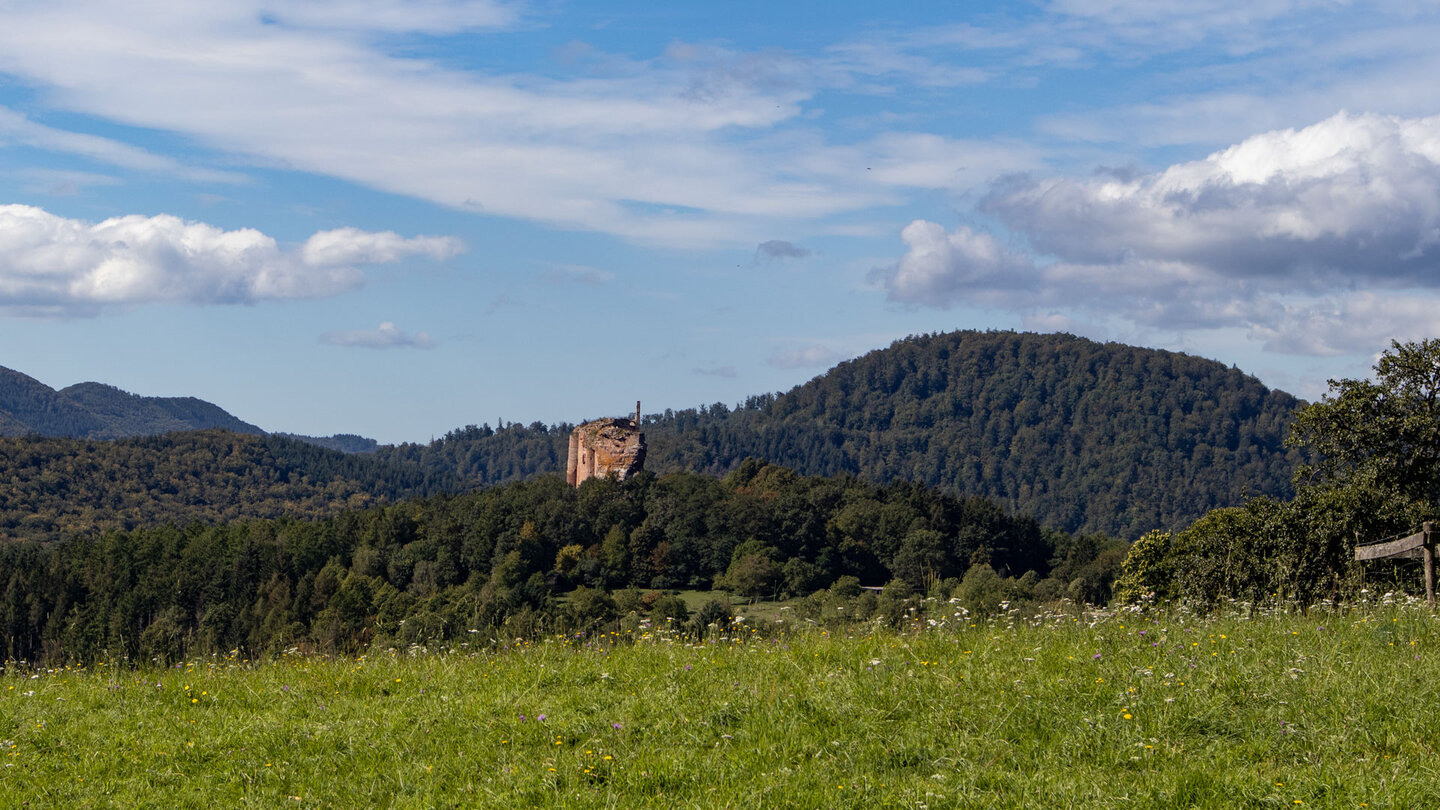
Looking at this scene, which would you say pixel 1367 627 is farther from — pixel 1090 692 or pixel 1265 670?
pixel 1090 692

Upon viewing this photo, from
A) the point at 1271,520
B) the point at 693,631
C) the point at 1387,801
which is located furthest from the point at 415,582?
the point at 1387,801

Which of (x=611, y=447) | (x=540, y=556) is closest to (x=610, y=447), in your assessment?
(x=611, y=447)

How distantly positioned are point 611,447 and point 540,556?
1105cm

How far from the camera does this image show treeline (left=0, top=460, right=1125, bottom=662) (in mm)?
88312

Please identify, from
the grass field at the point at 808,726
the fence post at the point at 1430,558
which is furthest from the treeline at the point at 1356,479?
the grass field at the point at 808,726

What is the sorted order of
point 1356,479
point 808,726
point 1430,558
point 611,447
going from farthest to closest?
point 611,447
point 1356,479
point 1430,558
point 808,726

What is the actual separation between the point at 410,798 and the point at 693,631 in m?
4.79

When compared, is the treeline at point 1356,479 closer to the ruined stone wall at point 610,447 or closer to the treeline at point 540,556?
the treeline at point 540,556

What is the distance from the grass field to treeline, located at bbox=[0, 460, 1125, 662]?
72017 mm

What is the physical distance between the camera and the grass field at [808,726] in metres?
6.83

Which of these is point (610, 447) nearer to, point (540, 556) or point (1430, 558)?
point (540, 556)

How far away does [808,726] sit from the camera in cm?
782

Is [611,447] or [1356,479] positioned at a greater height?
[611,447]

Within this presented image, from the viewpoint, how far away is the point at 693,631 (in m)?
11.6
